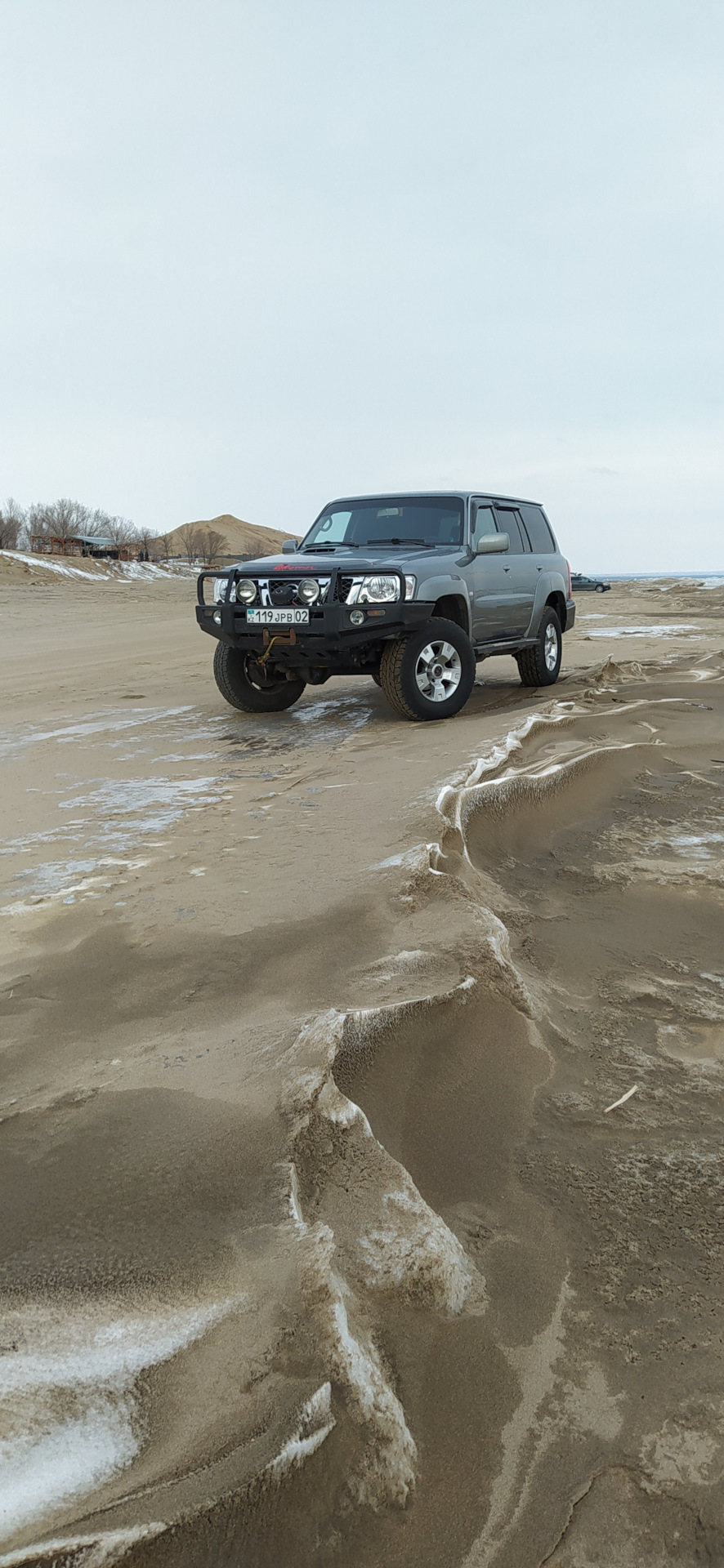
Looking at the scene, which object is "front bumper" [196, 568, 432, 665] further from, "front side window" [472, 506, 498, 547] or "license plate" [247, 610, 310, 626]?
"front side window" [472, 506, 498, 547]

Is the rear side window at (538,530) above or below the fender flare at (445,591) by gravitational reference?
above

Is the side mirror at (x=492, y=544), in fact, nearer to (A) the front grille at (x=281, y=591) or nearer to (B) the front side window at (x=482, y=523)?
(B) the front side window at (x=482, y=523)

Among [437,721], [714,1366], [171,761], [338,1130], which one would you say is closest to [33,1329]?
[338,1130]

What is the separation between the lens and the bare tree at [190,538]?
235 ft

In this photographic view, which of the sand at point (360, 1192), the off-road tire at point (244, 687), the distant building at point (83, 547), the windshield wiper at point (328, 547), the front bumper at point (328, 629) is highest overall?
the distant building at point (83, 547)

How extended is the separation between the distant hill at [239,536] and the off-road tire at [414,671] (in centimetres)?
7092

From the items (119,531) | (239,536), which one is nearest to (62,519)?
(119,531)

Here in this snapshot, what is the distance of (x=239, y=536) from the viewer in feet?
318

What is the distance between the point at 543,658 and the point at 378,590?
2.80 meters

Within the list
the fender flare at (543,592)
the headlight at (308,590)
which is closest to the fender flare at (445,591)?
the headlight at (308,590)

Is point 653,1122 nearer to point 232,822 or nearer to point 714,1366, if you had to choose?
point 714,1366

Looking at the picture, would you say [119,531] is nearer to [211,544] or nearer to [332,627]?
[211,544]

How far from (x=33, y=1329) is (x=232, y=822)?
2.88 m

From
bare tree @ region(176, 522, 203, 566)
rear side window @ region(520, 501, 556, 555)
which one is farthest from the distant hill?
rear side window @ region(520, 501, 556, 555)
